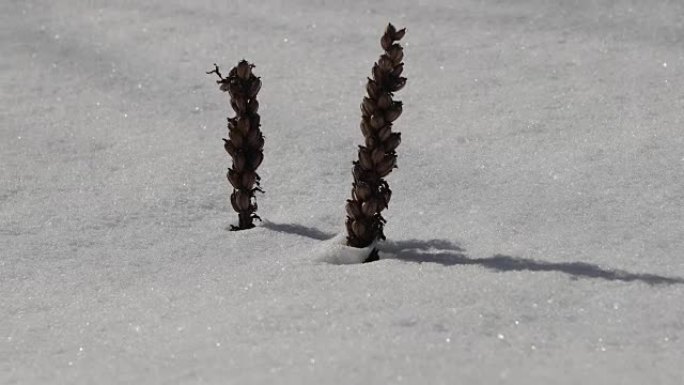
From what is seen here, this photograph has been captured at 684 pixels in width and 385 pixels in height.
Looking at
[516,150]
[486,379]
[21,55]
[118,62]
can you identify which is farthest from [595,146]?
[21,55]

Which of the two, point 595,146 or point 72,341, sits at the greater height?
point 595,146

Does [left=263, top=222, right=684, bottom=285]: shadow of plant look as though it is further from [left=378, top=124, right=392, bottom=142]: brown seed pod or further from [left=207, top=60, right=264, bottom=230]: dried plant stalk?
[left=378, top=124, right=392, bottom=142]: brown seed pod

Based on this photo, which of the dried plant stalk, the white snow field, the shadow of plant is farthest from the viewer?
the dried plant stalk

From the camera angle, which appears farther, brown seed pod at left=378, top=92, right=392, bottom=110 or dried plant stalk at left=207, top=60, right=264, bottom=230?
dried plant stalk at left=207, top=60, right=264, bottom=230

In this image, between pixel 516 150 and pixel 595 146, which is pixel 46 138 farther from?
pixel 595 146

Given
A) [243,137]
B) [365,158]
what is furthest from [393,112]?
[243,137]

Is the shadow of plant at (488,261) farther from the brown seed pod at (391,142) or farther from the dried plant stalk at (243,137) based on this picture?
the brown seed pod at (391,142)

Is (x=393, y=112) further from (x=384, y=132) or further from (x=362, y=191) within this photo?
(x=362, y=191)

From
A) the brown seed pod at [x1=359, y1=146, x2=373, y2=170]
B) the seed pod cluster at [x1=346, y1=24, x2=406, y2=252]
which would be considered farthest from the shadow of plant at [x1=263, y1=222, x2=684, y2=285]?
the brown seed pod at [x1=359, y1=146, x2=373, y2=170]
